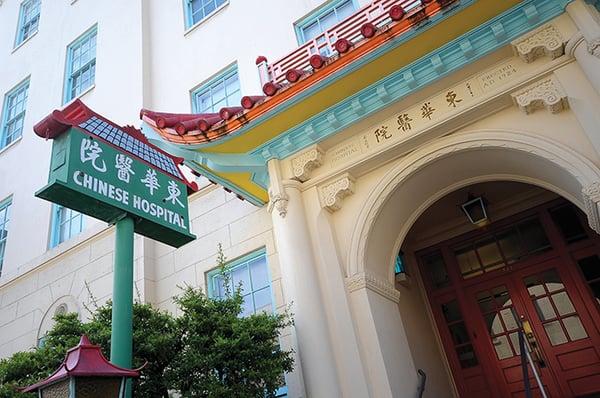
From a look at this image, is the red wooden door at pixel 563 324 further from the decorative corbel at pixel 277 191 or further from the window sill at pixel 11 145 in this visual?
the window sill at pixel 11 145

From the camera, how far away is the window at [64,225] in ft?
34.8

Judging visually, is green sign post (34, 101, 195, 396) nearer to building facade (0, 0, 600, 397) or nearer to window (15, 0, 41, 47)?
building facade (0, 0, 600, 397)

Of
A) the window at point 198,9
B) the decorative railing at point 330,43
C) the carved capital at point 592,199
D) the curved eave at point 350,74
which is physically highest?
the window at point 198,9

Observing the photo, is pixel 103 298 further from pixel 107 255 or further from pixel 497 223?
pixel 497 223

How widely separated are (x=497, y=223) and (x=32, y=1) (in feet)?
52.2

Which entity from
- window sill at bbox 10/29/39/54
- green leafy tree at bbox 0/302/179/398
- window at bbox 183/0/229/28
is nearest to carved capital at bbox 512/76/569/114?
green leafy tree at bbox 0/302/179/398

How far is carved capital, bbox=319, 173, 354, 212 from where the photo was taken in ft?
21.0

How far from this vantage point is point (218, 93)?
9.92 metres

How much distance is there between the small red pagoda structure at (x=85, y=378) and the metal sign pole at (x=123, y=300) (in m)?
0.43

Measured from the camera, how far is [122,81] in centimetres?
1129

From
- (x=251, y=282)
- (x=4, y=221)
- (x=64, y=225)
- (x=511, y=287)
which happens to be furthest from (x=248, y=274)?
(x=4, y=221)

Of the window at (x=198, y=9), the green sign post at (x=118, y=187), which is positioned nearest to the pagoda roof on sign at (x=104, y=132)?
the green sign post at (x=118, y=187)

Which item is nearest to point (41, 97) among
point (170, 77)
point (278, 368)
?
point (170, 77)

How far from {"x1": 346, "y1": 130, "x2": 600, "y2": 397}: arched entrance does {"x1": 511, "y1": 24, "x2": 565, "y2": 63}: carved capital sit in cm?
90
